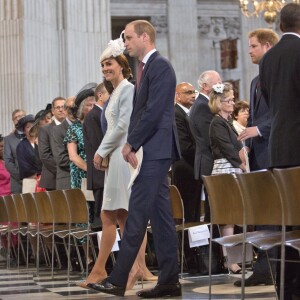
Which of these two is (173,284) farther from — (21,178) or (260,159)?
(21,178)

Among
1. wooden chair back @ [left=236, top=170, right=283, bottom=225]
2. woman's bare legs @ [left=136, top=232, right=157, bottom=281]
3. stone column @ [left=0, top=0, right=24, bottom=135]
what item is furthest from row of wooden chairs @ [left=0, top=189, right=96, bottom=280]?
stone column @ [left=0, top=0, right=24, bottom=135]

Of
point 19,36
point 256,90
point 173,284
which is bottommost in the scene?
point 173,284

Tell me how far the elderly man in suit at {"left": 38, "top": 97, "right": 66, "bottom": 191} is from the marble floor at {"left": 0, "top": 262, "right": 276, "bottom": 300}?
5.03 feet

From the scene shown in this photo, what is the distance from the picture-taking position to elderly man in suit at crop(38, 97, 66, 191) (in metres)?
10.5

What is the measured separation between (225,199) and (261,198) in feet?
1.84

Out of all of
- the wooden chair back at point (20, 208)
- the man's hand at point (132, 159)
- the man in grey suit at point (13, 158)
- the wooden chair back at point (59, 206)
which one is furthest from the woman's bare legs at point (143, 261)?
the man in grey suit at point (13, 158)

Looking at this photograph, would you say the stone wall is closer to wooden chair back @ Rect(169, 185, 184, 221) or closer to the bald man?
the bald man

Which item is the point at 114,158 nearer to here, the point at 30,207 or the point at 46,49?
the point at 30,207

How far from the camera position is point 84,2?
15125 mm

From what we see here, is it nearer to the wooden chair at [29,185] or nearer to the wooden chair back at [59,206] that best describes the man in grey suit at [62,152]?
the wooden chair back at [59,206]

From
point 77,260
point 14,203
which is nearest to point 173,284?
point 77,260

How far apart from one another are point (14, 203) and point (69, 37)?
16.5 ft

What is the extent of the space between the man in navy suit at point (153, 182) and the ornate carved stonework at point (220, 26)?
21.2 meters

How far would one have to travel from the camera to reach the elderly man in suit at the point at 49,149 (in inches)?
413
